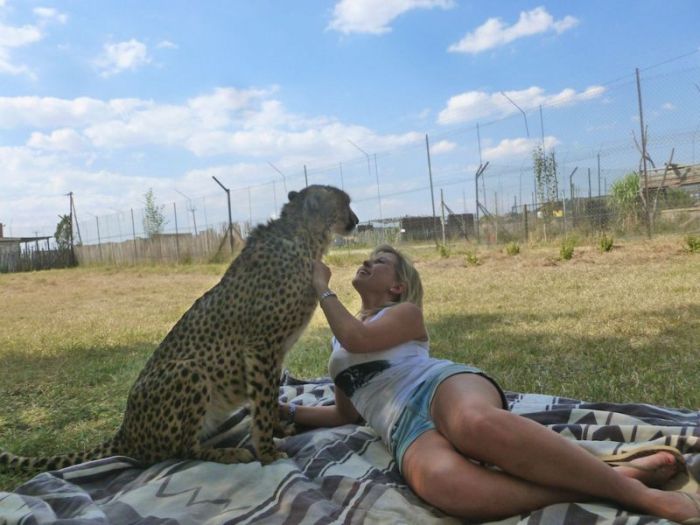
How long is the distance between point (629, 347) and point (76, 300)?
33.3ft

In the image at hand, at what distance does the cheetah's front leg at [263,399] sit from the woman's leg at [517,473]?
82cm

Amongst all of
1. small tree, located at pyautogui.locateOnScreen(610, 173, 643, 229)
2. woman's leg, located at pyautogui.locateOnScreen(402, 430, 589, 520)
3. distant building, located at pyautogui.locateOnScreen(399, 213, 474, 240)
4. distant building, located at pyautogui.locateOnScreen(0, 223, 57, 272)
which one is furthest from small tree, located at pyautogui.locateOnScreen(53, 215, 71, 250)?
woman's leg, located at pyautogui.locateOnScreen(402, 430, 589, 520)

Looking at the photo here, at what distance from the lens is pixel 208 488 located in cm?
224

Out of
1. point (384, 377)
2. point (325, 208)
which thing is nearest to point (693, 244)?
point (325, 208)

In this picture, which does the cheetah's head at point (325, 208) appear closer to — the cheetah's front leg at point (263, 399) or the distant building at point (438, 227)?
the cheetah's front leg at point (263, 399)

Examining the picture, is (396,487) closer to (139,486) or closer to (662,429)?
(139,486)

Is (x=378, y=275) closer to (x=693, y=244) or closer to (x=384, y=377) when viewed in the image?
(x=384, y=377)

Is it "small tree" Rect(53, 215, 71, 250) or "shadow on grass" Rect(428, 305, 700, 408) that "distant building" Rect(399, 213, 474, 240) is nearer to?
"shadow on grass" Rect(428, 305, 700, 408)

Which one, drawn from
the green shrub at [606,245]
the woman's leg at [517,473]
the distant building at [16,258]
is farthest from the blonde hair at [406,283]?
the distant building at [16,258]

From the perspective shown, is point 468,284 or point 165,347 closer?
point 165,347

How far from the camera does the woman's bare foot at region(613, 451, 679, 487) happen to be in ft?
6.48

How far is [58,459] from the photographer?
268 cm

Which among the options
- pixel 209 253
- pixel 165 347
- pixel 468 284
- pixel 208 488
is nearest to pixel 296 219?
pixel 165 347

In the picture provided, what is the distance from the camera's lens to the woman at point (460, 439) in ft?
5.84
